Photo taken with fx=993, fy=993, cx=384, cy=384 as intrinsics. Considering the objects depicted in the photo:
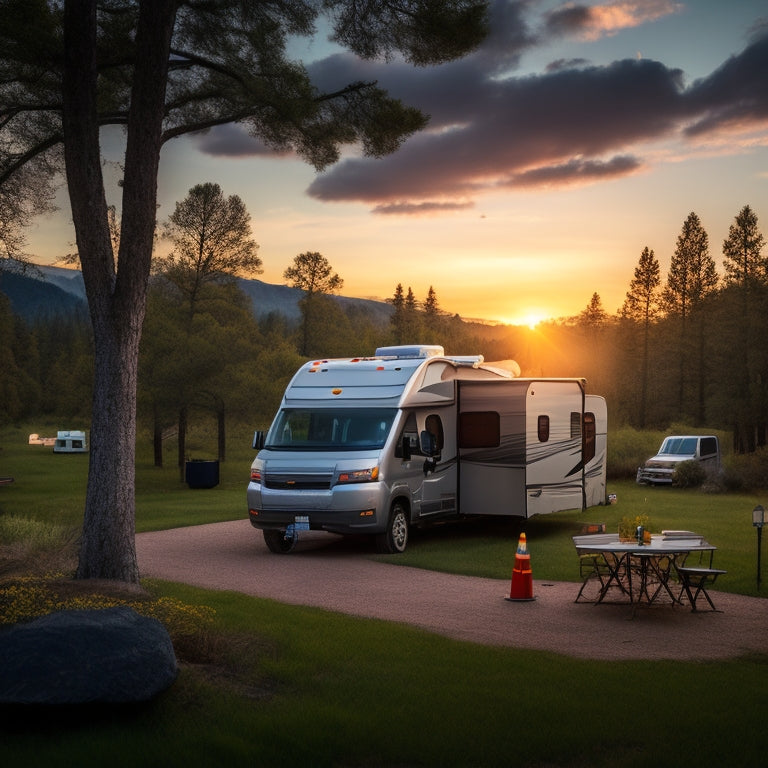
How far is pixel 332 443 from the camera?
1614 cm

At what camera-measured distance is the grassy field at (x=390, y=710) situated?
237 inches

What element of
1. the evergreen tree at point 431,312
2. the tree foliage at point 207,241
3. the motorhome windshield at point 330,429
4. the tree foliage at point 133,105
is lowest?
the motorhome windshield at point 330,429

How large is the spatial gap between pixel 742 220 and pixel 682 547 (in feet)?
160

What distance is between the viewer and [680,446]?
107ft

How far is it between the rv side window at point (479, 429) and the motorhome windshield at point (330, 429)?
2.12 m

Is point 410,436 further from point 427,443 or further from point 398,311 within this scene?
point 398,311

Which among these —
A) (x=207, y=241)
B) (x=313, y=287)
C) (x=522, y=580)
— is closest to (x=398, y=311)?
(x=313, y=287)

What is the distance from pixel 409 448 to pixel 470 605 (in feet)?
15.8

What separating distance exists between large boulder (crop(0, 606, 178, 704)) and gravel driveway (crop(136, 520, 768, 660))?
13.1 ft

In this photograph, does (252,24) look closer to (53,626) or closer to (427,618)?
(427,618)

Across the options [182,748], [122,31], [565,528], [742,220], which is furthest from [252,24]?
[742,220]

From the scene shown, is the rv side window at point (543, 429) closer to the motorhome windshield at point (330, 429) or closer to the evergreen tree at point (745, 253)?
the motorhome windshield at point (330, 429)

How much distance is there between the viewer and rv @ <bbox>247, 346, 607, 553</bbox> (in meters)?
15.5

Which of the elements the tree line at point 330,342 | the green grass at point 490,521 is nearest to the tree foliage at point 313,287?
the tree line at point 330,342
